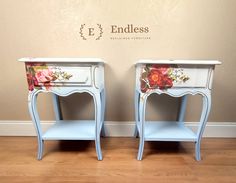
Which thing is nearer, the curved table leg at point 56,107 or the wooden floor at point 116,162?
the wooden floor at point 116,162

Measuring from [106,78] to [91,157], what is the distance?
2.15 feet

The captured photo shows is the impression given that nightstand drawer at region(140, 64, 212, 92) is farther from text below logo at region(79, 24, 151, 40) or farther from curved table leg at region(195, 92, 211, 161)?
text below logo at region(79, 24, 151, 40)

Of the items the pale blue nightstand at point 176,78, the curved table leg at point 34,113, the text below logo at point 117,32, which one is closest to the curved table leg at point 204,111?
the pale blue nightstand at point 176,78

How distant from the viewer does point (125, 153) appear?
4.14 feet

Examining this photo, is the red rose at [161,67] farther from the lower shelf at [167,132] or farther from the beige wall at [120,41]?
the lower shelf at [167,132]

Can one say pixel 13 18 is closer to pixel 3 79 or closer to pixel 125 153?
pixel 3 79

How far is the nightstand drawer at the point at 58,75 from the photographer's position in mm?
1015

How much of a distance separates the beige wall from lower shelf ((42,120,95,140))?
147mm

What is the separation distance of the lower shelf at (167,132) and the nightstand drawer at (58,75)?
0.61m

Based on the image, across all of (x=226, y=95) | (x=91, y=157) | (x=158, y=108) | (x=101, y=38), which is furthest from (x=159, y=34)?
(x=91, y=157)

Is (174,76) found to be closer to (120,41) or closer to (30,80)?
(120,41)

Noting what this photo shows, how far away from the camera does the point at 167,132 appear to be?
1.24 m

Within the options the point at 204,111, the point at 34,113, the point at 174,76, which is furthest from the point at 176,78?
the point at 34,113

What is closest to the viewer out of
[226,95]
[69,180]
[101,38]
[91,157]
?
[69,180]
